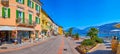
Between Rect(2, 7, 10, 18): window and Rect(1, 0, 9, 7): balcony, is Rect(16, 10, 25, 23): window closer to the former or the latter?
Rect(2, 7, 10, 18): window

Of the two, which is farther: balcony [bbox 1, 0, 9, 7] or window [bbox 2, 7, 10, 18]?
balcony [bbox 1, 0, 9, 7]

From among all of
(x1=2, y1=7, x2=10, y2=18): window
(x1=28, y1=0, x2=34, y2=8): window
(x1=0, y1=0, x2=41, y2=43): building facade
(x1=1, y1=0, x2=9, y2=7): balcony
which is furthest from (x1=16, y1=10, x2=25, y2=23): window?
(x1=28, y1=0, x2=34, y2=8): window

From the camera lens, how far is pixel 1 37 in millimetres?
34844

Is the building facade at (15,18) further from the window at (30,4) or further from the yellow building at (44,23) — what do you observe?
the yellow building at (44,23)

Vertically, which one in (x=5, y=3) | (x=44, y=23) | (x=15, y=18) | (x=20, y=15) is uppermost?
(x=5, y=3)

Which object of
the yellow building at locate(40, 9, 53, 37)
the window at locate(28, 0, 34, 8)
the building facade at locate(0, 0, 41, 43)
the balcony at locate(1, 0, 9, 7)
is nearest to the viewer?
the balcony at locate(1, 0, 9, 7)

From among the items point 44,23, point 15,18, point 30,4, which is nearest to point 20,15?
point 15,18

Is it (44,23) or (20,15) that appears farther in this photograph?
(44,23)

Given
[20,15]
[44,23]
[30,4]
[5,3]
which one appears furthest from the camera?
[44,23]

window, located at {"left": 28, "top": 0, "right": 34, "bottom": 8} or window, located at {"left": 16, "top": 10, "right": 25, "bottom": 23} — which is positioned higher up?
window, located at {"left": 28, "top": 0, "right": 34, "bottom": 8}

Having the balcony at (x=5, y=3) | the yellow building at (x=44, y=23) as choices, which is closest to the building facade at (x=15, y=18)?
the balcony at (x=5, y=3)

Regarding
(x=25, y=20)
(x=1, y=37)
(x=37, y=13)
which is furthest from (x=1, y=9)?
(x=37, y=13)

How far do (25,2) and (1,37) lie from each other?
10.7m

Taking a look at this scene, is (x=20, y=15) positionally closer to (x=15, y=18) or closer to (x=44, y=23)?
(x=15, y=18)
